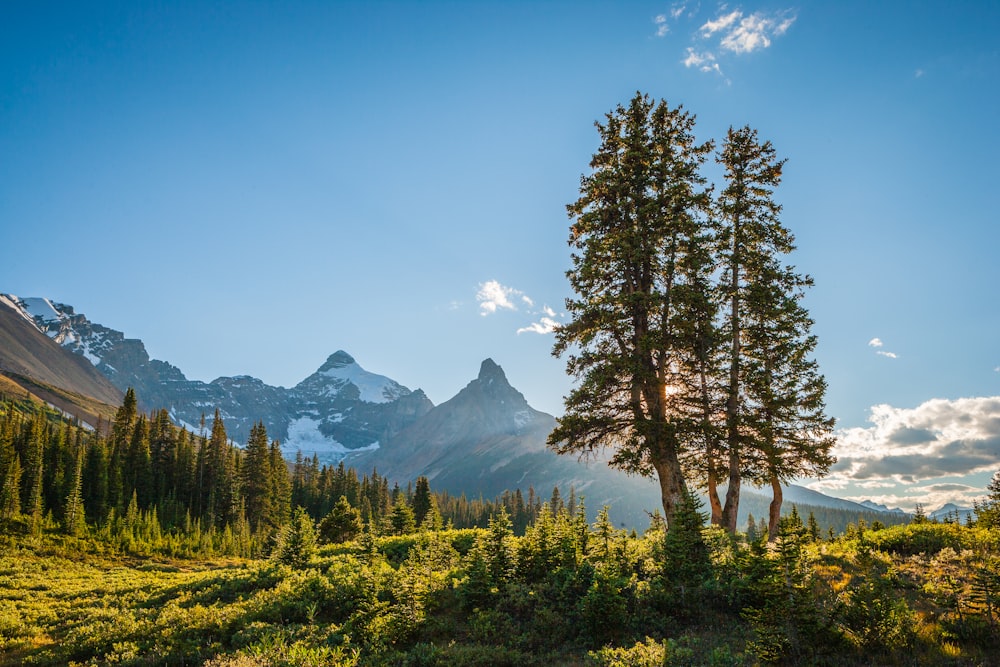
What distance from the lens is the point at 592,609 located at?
10672 mm

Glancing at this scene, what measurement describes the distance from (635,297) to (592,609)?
10749mm

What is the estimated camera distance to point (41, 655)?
12.8 metres

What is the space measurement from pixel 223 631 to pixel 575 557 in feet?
29.0

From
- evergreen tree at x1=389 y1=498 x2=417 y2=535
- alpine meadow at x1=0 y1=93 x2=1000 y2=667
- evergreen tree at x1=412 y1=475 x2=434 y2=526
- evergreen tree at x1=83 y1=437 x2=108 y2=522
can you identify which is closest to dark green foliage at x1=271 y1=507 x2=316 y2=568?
alpine meadow at x1=0 y1=93 x2=1000 y2=667

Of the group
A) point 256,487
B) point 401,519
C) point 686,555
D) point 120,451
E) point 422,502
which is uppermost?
point 686,555

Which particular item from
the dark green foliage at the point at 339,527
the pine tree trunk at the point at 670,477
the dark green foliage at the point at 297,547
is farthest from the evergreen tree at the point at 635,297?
A: the dark green foliage at the point at 339,527

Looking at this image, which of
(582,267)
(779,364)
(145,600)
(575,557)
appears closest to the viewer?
(575,557)

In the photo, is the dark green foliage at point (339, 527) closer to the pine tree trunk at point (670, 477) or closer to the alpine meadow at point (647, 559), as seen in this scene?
the alpine meadow at point (647, 559)

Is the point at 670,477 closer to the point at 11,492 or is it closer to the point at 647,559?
the point at 647,559

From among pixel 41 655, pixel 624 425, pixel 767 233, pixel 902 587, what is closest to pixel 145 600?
pixel 41 655

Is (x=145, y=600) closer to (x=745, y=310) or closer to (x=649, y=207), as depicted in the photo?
(x=649, y=207)

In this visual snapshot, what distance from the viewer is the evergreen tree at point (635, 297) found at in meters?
18.3

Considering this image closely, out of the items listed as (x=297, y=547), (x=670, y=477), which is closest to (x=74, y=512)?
(x=297, y=547)

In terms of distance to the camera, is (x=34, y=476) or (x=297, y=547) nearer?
(x=297, y=547)
